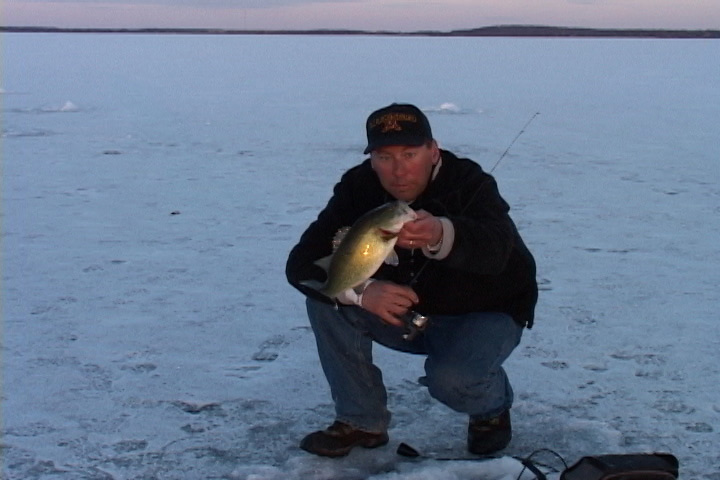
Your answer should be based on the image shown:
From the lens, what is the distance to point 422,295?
302 centimetres

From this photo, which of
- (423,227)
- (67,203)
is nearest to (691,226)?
(423,227)

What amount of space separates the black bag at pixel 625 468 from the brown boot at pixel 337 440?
74 cm

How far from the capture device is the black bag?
2.44m

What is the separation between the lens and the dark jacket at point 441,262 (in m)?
2.87

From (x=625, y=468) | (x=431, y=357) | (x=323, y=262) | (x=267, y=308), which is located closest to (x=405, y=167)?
(x=323, y=262)

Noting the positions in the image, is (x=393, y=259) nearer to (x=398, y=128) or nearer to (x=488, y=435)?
(x=398, y=128)

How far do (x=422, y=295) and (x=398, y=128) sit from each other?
1.95 feet

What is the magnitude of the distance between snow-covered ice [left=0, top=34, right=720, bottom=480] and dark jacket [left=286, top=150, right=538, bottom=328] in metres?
0.52

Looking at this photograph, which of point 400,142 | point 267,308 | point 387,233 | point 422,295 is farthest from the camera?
point 267,308

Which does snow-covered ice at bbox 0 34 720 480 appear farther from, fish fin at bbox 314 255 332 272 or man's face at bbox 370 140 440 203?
man's face at bbox 370 140 440 203

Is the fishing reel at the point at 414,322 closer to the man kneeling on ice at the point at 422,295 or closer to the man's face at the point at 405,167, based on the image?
the man kneeling on ice at the point at 422,295

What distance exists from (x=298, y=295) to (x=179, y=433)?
5.41 ft

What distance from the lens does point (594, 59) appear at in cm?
3547

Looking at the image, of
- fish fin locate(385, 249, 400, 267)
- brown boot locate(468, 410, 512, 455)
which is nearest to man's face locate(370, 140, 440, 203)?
fish fin locate(385, 249, 400, 267)
